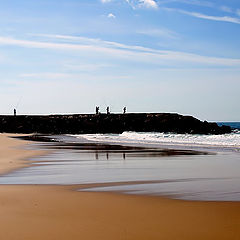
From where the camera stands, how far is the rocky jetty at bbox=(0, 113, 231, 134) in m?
62.7

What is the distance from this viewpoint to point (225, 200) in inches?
284

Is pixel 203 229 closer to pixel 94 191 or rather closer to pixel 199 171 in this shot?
pixel 94 191

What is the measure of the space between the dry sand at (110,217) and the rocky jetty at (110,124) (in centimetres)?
5421

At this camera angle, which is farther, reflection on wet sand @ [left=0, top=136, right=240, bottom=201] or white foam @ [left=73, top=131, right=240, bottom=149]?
white foam @ [left=73, top=131, right=240, bottom=149]

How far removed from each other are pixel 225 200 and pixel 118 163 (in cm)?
718

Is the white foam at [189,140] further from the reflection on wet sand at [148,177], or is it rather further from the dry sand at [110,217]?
the dry sand at [110,217]

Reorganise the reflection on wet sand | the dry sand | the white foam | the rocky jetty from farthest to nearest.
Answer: the rocky jetty, the white foam, the reflection on wet sand, the dry sand

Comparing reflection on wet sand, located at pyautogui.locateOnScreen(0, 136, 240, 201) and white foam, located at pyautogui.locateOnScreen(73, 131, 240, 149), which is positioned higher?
white foam, located at pyautogui.locateOnScreen(73, 131, 240, 149)

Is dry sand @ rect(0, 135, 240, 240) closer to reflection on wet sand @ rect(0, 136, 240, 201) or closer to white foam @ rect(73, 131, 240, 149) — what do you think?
reflection on wet sand @ rect(0, 136, 240, 201)

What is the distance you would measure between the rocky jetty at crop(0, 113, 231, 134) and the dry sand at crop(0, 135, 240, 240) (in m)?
54.2

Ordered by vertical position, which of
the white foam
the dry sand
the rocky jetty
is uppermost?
the rocky jetty

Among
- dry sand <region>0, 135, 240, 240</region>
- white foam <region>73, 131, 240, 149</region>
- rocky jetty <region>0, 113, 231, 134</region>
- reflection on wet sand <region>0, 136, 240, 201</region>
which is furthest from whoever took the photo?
rocky jetty <region>0, 113, 231, 134</region>

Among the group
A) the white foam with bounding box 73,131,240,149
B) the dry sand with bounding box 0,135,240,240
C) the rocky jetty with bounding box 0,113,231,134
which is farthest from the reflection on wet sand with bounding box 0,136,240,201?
the rocky jetty with bounding box 0,113,231,134

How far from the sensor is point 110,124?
66.2m
